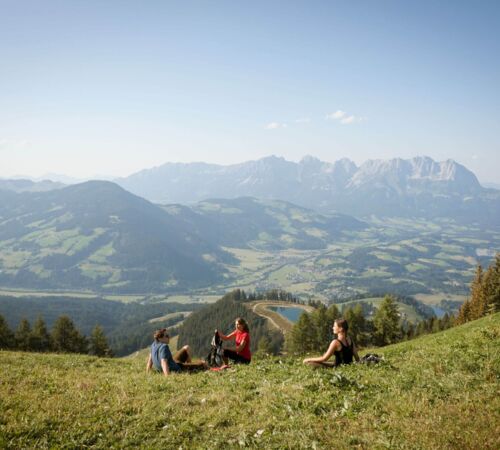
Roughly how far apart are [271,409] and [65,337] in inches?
2857

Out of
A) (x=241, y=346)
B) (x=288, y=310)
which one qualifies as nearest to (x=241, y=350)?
(x=241, y=346)

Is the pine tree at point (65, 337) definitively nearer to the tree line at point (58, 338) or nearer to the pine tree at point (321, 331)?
the tree line at point (58, 338)

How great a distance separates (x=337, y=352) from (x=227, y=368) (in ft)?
17.2

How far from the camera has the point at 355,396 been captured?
36.9ft

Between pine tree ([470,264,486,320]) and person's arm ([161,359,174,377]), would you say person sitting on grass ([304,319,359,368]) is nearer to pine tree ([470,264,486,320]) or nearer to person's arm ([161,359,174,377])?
person's arm ([161,359,174,377])

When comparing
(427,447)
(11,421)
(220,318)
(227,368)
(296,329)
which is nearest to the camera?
(427,447)

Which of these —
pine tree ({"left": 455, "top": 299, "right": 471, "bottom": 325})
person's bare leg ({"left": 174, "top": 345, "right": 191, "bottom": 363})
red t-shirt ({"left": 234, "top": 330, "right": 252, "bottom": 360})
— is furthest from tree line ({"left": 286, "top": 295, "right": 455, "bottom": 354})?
person's bare leg ({"left": 174, "top": 345, "right": 191, "bottom": 363})

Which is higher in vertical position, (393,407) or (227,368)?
(393,407)

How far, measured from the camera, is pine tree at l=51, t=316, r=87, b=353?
70.5 m

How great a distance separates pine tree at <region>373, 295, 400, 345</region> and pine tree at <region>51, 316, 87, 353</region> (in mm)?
58260

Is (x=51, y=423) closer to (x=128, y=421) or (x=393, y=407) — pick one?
(x=128, y=421)

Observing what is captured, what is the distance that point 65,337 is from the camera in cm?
7112

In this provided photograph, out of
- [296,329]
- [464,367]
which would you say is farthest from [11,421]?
[296,329]

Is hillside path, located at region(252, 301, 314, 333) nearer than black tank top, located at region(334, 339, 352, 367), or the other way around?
black tank top, located at region(334, 339, 352, 367)
